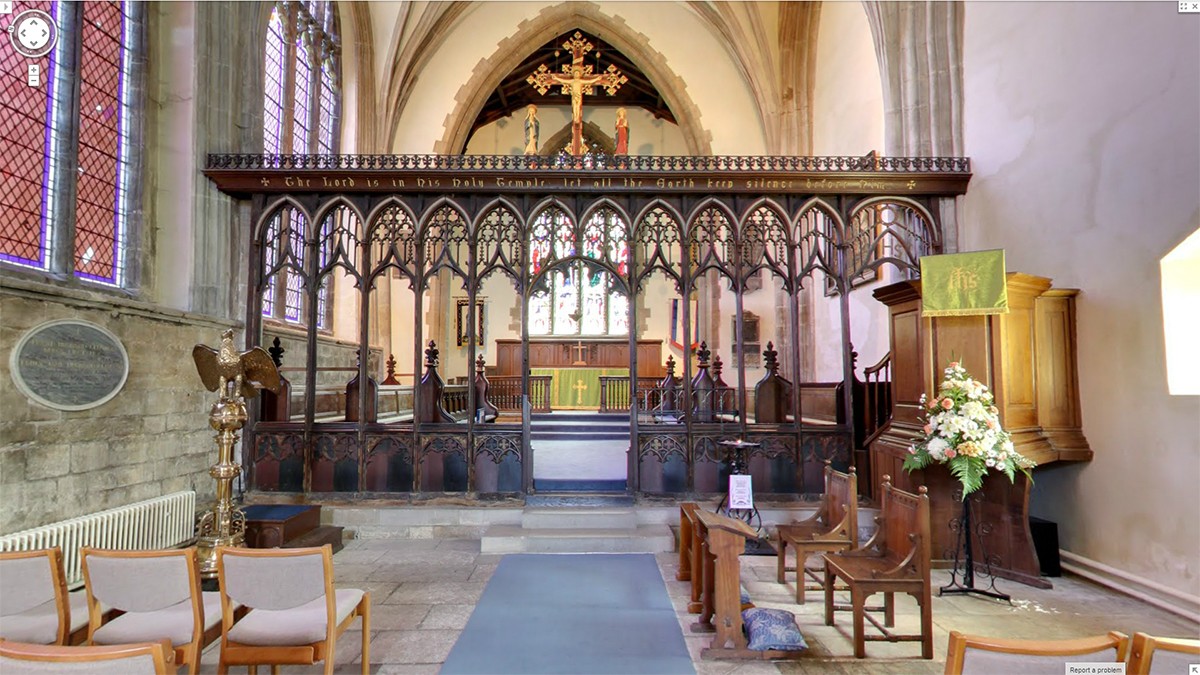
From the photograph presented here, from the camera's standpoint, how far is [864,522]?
571 cm

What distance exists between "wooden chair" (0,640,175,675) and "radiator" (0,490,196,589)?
7.91 ft

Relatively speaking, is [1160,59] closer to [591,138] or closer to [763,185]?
[763,185]

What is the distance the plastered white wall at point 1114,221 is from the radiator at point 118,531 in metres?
6.94

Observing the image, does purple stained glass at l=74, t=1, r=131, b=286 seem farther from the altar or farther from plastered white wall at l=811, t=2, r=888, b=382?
plastered white wall at l=811, t=2, r=888, b=382

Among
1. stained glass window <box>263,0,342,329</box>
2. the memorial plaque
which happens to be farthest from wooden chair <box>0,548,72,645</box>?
stained glass window <box>263,0,342,329</box>

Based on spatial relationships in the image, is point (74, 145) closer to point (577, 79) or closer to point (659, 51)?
point (577, 79)

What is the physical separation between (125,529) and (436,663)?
124 inches

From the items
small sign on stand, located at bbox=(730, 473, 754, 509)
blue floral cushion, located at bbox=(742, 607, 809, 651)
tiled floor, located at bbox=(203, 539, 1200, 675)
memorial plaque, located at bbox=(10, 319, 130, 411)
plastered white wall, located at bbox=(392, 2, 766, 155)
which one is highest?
plastered white wall, located at bbox=(392, 2, 766, 155)

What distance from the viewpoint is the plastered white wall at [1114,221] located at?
387cm

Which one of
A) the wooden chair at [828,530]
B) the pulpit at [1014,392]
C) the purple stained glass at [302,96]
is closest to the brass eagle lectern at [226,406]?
the wooden chair at [828,530]

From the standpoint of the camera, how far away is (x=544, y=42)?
13242 mm

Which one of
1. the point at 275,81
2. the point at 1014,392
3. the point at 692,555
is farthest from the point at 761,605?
the point at 275,81

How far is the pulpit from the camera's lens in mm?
4586

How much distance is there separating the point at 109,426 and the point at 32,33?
305 cm
